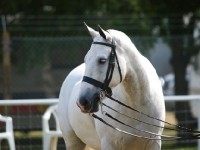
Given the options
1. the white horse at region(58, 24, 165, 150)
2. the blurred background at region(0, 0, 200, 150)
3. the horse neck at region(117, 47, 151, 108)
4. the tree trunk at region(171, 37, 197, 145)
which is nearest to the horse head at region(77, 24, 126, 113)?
the white horse at region(58, 24, 165, 150)

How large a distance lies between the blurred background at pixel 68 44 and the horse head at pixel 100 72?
494cm

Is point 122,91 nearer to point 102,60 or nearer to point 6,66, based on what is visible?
point 102,60

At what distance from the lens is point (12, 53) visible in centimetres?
1070

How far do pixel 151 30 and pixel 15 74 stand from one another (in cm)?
297

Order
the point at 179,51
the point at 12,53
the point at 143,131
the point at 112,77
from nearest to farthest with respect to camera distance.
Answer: the point at 112,77 → the point at 143,131 → the point at 12,53 → the point at 179,51

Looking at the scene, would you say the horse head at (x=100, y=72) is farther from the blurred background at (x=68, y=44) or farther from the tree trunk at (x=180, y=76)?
the tree trunk at (x=180, y=76)

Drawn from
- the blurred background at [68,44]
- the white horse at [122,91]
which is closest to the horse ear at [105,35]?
the white horse at [122,91]

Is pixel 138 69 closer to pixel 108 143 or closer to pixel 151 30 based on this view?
pixel 108 143

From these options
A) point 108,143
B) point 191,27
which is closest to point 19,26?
point 191,27

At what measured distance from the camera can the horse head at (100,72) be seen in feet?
15.8

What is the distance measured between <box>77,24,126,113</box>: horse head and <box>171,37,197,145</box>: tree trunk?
5.74m

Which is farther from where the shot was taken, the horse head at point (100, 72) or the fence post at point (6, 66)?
the fence post at point (6, 66)

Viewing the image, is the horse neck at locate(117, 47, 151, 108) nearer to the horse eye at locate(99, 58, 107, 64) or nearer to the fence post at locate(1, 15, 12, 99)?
the horse eye at locate(99, 58, 107, 64)

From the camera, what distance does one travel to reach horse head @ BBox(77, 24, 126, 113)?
4812mm
